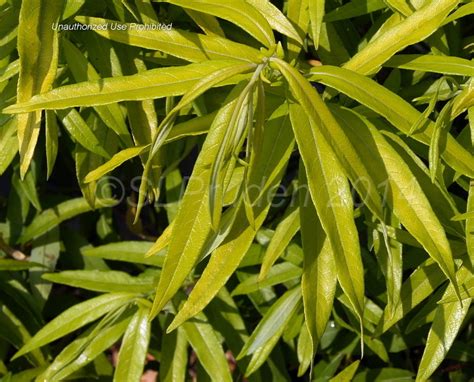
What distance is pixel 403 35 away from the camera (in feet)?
2.87

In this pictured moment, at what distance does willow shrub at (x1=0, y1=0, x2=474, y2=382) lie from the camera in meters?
0.82

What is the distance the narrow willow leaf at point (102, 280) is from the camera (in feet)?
4.26

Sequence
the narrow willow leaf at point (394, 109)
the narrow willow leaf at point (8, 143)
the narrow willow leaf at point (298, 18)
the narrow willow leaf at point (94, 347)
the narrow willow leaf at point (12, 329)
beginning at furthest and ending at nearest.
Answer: the narrow willow leaf at point (12, 329) → the narrow willow leaf at point (94, 347) → the narrow willow leaf at point (8, 143) → the narrow willow leaf at point (298, 18) → the narrow willow leaf at point (394, 109)

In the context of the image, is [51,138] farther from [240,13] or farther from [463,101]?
[463,101]

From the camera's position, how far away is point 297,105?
2.79ft

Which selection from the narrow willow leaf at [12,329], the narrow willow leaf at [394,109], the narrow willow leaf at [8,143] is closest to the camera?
the narrow willow leaf at [394,109]

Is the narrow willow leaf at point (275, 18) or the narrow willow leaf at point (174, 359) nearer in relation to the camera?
the narrow willow leaf at point (275, 18)

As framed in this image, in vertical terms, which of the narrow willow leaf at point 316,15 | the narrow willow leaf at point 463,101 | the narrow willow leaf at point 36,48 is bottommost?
the narrow willow leaf at point 463,101

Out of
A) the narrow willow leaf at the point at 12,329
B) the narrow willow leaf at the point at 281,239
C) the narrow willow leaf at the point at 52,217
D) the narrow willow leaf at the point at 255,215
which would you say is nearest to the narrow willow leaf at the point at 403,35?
the narrow willow leaf at the point at 255,215

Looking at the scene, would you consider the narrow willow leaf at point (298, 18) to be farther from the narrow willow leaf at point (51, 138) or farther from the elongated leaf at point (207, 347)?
the elongated leaf at point (207, 347)

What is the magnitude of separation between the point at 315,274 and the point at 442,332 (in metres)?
0.22

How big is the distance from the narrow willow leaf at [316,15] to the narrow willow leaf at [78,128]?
13.1 inches

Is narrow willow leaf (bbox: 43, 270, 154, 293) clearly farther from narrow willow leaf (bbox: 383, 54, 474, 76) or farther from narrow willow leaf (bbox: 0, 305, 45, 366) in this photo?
narrow willow leaf (bbox: 383, 54, 474, 76)

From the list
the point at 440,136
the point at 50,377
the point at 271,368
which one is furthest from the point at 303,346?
the point at 440,136
